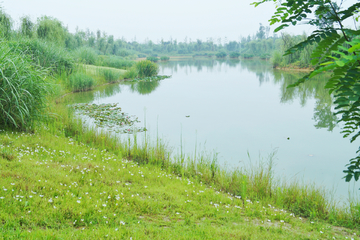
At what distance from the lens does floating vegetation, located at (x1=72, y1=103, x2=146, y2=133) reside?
29.7 ft

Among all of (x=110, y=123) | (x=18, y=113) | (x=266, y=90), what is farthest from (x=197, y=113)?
(x=266, y=90)

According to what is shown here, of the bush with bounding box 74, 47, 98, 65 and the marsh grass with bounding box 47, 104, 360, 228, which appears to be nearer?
the marsh grass with bounding box 47, 104, 360, 228

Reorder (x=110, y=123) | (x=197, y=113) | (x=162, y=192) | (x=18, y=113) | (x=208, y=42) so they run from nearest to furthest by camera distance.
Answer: (x=162, y=192)
(x=18, y=113)
(x=110, y=123)
(x=197, y=113)
(x=208, y=42)

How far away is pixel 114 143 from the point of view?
22.1 ft

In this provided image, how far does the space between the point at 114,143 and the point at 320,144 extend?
6.13 m

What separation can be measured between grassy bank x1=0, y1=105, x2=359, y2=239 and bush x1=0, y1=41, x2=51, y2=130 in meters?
0.46

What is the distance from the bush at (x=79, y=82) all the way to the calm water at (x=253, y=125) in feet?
2.38

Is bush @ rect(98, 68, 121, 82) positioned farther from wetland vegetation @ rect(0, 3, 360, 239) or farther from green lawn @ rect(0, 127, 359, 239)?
green lawn @ rect(0, 127, 359, 239)

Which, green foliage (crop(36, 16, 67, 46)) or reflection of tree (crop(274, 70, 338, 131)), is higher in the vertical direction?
green foliage (crop(36, 16, 67, 46))

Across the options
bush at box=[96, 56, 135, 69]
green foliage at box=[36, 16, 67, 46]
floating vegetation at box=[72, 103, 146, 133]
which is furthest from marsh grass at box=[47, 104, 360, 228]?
bush at box=[96, 56, 135, 69]

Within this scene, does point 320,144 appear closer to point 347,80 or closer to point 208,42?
point 347,80

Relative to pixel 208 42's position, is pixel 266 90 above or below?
below

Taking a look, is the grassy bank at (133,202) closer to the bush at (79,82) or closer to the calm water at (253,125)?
the calm water at (253,125)

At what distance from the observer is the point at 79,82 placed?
15812 millimetres
